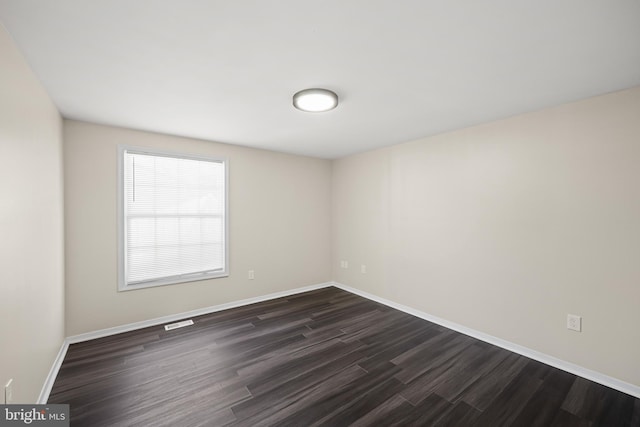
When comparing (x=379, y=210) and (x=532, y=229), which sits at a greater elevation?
(x=379, y=210)

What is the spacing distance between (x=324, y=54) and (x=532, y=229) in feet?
8.08

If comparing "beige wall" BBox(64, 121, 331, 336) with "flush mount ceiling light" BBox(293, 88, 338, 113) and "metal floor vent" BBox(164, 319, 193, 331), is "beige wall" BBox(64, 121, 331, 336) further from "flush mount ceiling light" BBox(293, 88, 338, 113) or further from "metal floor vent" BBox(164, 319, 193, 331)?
"flush mount ceiling light" BBox(293, 88, 338, 113)

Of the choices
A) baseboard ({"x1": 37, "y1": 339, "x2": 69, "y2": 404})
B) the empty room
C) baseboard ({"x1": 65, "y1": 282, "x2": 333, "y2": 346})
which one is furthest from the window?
baseboard ({"x1": 37, "y1": 339, "x2": 69, "y2": 404})

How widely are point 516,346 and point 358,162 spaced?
3.07 metres

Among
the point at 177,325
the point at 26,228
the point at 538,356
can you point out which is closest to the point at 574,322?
the point at 538,356

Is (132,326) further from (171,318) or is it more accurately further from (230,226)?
(230,226)

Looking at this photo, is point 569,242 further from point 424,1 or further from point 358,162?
point 358,162

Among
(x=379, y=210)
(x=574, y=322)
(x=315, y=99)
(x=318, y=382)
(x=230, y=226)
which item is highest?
(x=315, y=99)

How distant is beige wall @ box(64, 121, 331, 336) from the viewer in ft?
8.71

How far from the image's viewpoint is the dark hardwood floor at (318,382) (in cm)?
170

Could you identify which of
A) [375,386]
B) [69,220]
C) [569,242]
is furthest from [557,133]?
[69,220]

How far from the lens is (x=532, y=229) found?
2424 millimetres

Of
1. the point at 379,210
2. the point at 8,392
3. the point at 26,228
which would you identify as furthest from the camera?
the point at 379,210

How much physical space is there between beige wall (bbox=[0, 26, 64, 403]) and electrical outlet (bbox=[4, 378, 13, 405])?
0.11 feet
